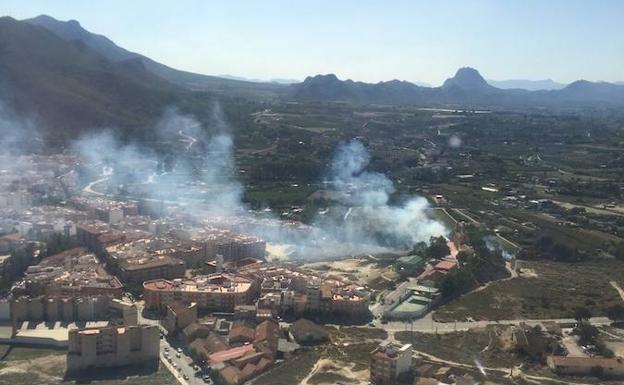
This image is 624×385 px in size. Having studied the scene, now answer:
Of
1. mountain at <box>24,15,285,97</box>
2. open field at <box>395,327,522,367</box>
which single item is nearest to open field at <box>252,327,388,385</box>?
open field at <box>395,327,522,367</box>

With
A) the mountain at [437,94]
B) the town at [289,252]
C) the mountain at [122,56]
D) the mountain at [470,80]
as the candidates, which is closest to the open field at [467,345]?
the town at [289,252]

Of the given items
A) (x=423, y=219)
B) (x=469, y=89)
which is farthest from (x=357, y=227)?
(x=469, y=89)

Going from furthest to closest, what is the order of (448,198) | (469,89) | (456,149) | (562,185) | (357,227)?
(469,89) < (456,149) < (562,185) < (448,198) < (357,227)

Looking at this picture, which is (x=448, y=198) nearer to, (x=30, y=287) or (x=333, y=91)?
(x=30, y=287)

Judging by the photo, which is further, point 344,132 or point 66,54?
point 66,54

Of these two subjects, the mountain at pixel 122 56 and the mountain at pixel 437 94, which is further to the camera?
the mountain at pixel 122 56

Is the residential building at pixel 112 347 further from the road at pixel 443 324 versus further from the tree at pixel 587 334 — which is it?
the tree at pixel 587 334

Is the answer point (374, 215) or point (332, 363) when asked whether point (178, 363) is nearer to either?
point (332, 363)
